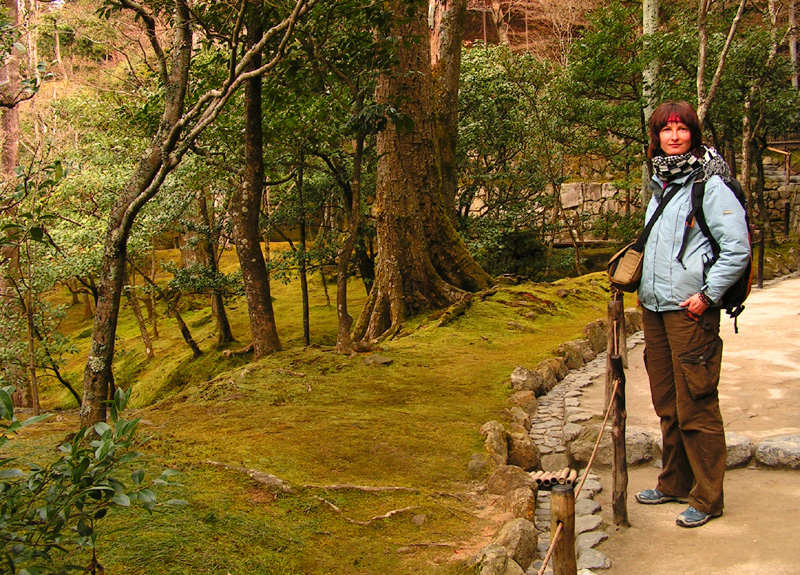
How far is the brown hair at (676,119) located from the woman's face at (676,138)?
20 millimetres

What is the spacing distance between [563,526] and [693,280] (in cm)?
164

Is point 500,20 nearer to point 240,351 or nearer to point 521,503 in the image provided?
point 240,351

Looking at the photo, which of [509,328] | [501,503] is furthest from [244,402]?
[509,328]

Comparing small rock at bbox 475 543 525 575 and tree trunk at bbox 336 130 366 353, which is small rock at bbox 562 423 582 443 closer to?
small rock at bbox 475 543 525 575

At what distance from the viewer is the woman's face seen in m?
3.39

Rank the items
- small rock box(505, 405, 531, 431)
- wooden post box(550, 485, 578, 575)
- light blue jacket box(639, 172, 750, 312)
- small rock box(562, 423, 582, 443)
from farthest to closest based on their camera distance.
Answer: small rock box(505, 405, 531, 431), small rock box(562, 423, 582, 443), light blue jacket box(639, 172, 750, 312), wooden post box(550, 485, 578, 575)

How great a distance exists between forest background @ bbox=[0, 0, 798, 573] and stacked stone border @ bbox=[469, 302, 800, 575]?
0.22 meters

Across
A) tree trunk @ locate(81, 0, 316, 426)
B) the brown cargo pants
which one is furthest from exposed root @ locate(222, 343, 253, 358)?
the brown cargo pants

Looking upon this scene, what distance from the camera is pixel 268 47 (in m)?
6.77

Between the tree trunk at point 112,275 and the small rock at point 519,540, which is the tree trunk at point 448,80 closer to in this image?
the tree trunk at point 112,275

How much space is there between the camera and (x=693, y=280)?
11.0 feet

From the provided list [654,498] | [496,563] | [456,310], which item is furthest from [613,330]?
[456,310]

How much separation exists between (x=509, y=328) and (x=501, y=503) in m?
4.87

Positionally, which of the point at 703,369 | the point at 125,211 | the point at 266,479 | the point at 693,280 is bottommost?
the point at 266,479
